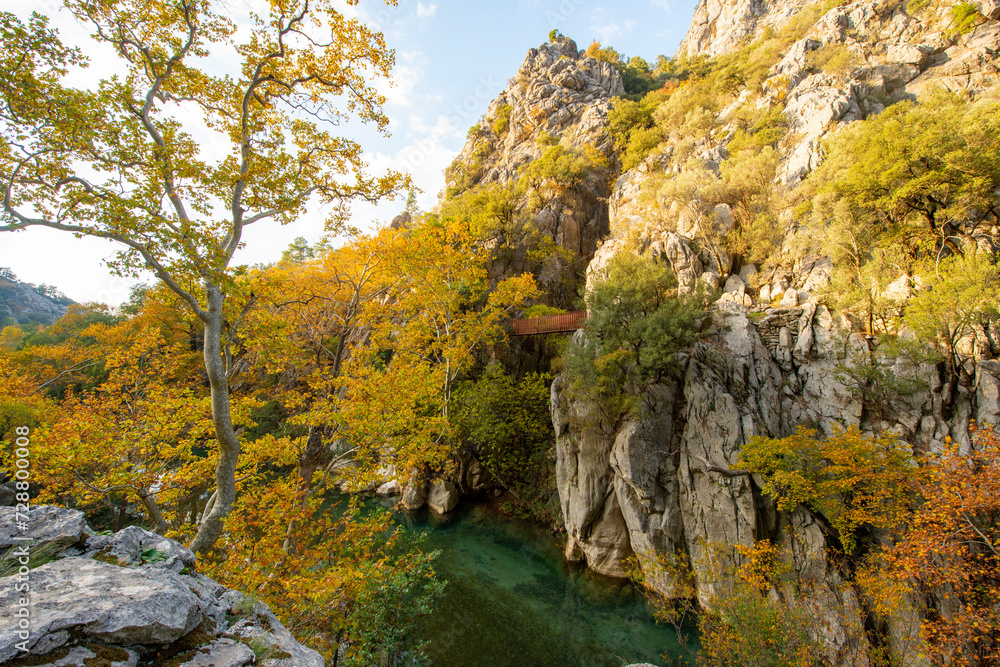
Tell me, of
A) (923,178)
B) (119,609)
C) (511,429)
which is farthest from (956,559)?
(119,609)

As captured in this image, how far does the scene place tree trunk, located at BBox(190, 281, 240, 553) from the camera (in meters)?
5.88

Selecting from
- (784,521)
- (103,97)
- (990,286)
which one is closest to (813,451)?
(784,521)

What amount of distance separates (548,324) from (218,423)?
14.4 m

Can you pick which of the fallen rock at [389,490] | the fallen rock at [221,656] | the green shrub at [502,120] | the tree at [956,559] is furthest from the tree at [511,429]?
the green shrub at [502,120]

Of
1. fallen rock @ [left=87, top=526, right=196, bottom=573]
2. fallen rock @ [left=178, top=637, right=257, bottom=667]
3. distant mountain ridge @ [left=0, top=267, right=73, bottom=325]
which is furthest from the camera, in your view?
distant mountain ridge @ [left=0, top=267, right=73, bottom=325]

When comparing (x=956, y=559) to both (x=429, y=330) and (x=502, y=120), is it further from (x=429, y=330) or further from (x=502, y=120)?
(x=502, y=120)

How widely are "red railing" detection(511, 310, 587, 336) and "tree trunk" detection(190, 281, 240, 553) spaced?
13.9 m

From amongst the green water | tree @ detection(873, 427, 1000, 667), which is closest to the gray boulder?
the green water

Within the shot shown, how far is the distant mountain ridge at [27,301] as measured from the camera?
196ft

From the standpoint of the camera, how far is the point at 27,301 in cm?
6650

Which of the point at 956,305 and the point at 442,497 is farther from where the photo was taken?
the point at 442,497

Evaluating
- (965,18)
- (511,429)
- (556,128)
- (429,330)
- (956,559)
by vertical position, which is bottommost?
(956,559)

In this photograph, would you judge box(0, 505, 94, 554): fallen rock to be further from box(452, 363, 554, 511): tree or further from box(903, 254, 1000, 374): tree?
box(903, 254, 1000, 374): tree

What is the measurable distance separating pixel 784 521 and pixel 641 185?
772 inches
